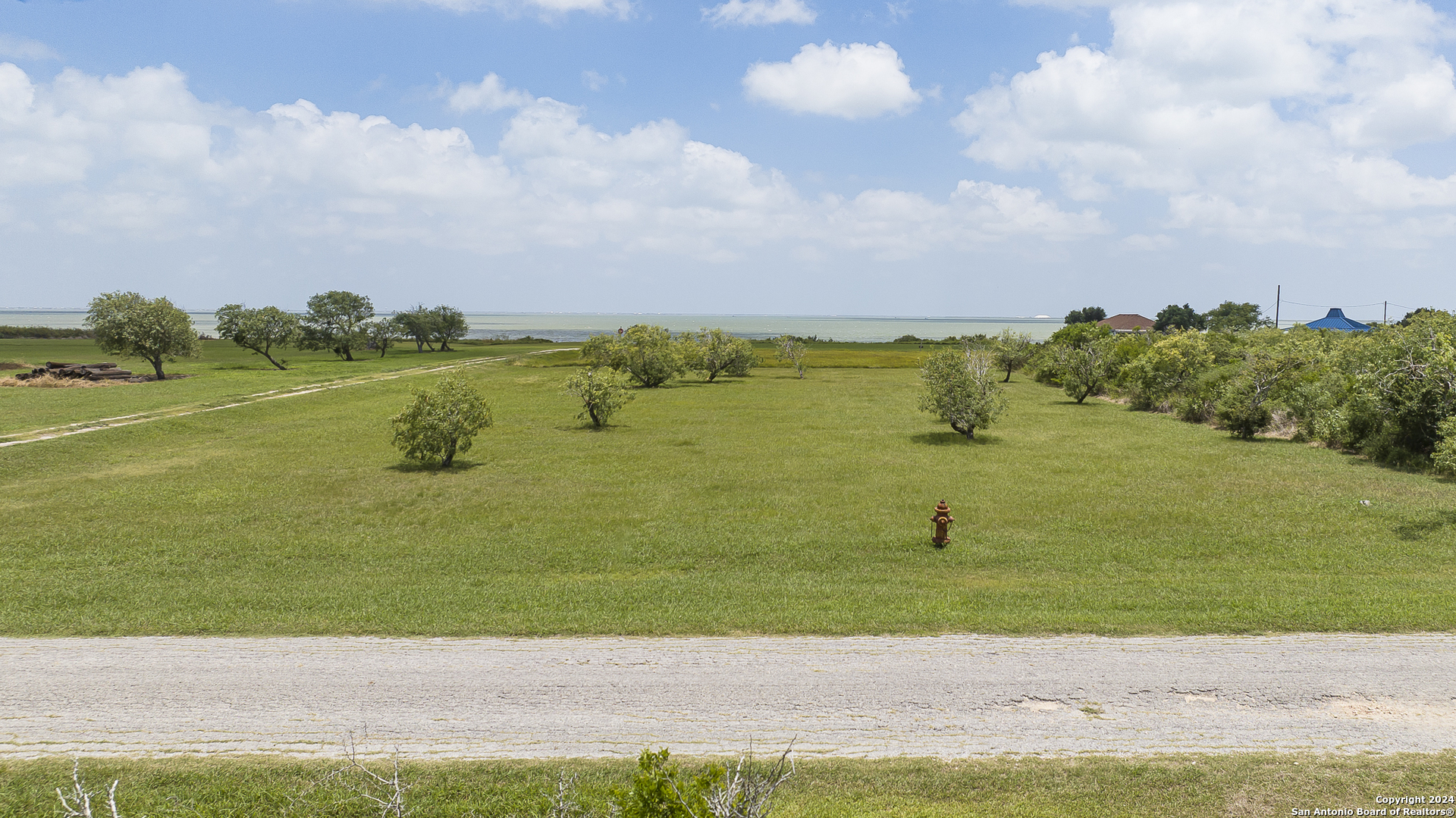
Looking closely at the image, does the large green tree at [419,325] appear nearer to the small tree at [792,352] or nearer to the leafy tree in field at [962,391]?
the small tree at [792,352]

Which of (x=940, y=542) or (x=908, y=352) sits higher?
(x=908, y=352)

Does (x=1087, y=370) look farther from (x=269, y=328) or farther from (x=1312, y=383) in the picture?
(x=269, y=328)

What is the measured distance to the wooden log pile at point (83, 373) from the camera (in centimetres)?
5038

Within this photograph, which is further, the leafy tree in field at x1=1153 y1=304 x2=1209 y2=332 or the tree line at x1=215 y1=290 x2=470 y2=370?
the leafy tree in field at x1=1153 y1=304 x2=1209 y2=332

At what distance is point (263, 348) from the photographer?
87750mm

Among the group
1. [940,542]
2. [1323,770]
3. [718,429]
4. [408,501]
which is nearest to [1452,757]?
[1323,770]

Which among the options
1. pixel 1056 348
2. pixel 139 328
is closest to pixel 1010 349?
pixel 1056 348

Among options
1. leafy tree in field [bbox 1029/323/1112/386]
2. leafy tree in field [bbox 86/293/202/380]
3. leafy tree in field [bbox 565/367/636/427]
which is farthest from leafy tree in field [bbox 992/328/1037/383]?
leafy tree in field [bbox 86/293/202/380]

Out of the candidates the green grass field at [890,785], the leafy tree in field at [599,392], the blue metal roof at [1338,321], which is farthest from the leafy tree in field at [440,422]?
the blue metal roof at [1338,321]

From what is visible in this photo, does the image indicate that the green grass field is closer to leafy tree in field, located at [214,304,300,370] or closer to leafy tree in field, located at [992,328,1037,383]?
leafy tree in field, located at [992,328,1037,383]

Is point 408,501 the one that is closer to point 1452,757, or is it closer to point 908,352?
point 1452,757

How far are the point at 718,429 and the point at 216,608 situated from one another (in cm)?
2568

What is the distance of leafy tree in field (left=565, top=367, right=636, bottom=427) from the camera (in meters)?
36.6

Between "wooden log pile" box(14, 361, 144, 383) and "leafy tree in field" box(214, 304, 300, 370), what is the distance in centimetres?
2163
